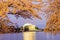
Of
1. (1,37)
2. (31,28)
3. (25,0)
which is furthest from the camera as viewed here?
(1,37)

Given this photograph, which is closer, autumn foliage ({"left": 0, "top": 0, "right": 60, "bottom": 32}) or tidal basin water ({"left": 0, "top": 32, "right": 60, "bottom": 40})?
autumn foliage ({"left": 0, "top": 0, "right": 60, "bottom": 32})

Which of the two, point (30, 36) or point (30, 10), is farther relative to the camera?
point (30, 36)

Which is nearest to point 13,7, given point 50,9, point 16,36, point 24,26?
point 24,26

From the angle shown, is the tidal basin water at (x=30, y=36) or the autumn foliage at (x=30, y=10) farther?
the tidal basin water at (x=30, y=36)

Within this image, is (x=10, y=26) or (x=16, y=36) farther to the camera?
(x=16, y=36)

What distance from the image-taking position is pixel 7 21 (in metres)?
4.05

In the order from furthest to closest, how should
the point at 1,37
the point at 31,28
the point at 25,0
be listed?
the point at 1,37 < the point at 31,28 < the point at 25,0

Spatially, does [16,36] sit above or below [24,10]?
below

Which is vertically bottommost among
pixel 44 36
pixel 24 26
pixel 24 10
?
pixel 44 36

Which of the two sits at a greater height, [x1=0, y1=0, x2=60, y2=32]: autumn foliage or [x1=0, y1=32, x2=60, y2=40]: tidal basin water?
[x1=0, y1=0, x2=60, y2=32]: autumn foliage

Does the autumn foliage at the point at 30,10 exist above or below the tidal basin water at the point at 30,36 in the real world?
above

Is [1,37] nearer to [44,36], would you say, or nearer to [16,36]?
[16,36]

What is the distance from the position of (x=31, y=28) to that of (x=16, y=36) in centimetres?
78

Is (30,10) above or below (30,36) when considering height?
above
